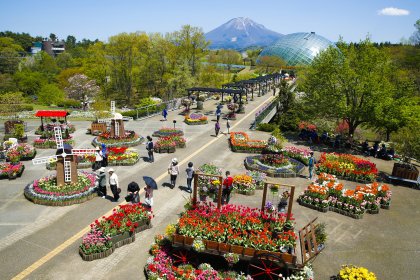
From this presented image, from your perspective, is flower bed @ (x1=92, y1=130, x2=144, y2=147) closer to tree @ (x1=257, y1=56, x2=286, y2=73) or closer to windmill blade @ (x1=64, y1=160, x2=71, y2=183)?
windmill blade @ (x1=64, y1=160, x2=71, y2=183)

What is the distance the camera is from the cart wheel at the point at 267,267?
1002 centimetres

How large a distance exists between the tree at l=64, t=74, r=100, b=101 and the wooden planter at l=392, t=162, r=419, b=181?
52.4m

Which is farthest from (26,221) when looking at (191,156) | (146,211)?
(191,156)

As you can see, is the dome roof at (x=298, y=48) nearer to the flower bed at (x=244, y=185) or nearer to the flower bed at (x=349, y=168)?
the flower bed at (x=349, y=168)

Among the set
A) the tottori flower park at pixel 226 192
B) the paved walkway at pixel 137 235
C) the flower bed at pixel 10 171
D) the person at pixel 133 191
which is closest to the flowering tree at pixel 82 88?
the tottori flower park at pixel 226 192

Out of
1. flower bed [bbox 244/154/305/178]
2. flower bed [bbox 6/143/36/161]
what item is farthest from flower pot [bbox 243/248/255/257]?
flower bed [bbox 6/143/36/161]

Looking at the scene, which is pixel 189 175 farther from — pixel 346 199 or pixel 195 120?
pixel 195 120

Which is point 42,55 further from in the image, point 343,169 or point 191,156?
point 343,169

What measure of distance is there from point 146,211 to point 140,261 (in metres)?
2.46

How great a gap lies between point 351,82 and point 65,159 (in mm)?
23001

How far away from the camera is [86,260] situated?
36.3 ft

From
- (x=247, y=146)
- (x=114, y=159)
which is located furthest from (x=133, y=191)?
(x=247, y=146)

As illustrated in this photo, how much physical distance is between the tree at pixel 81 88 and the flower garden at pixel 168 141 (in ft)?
118

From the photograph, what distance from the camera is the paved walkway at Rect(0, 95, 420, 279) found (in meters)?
10.8
